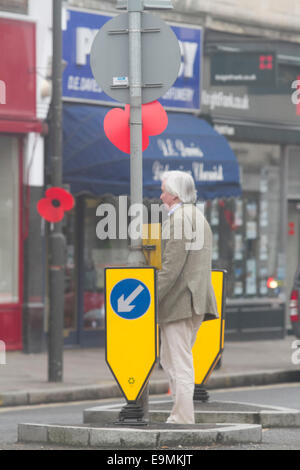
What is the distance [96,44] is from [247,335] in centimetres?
1045

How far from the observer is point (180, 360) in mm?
7375

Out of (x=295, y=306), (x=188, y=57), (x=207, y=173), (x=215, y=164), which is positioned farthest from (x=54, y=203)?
(x=188, y=57)

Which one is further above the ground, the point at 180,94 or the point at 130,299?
the point at 180,94

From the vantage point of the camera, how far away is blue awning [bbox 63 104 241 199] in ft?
48.3

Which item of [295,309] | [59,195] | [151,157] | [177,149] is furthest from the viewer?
[177,149]

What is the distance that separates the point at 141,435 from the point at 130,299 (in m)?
0.96

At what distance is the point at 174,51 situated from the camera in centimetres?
754

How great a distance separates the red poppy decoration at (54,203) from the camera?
1195cm

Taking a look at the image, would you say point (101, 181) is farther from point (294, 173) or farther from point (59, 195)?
point (294, 173)

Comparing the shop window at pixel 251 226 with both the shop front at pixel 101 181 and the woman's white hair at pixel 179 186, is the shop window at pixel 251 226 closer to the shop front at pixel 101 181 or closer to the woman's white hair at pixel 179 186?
the shop front at pixel 101 181

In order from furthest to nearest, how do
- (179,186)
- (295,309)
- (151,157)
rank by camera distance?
(151,157) → (295,309) → (179,186)

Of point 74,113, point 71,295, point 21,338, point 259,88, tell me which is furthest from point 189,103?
point 21,338

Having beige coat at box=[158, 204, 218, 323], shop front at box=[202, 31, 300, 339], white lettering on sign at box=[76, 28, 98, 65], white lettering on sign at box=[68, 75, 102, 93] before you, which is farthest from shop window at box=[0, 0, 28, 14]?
beige coat at box=[158, 204, 218, 323]

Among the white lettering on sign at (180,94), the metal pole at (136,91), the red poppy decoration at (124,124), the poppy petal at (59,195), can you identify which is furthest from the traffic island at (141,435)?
the white lettering on sign at (180,94)
